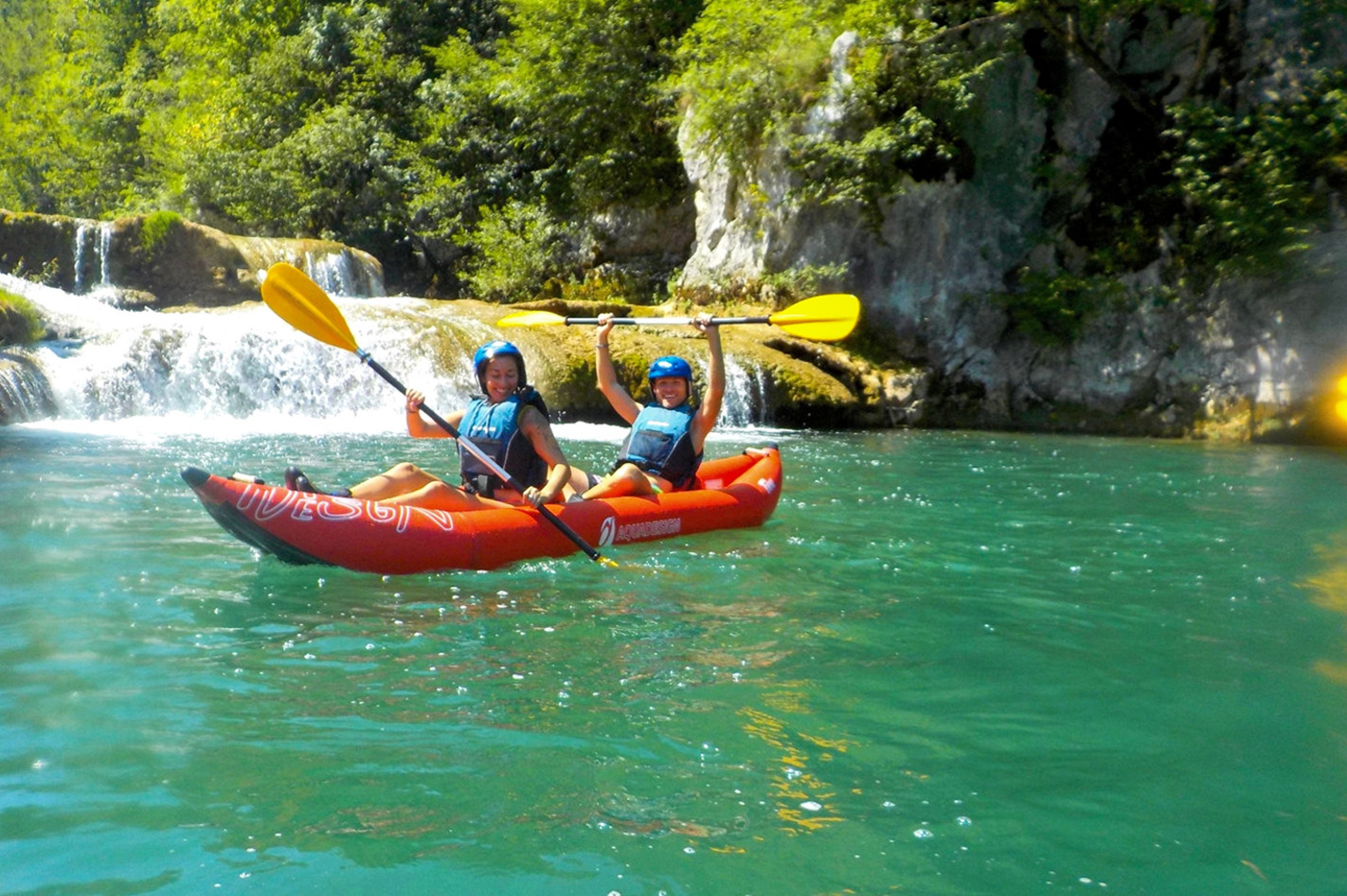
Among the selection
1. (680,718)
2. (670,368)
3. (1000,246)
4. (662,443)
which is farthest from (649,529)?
(1000,246)

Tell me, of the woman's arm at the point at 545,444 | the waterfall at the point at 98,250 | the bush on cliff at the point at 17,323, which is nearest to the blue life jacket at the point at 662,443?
the woman's arm at the point at 545,444

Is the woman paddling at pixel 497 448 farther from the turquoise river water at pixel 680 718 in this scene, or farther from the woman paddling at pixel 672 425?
the woman paddling at pixel 672 425

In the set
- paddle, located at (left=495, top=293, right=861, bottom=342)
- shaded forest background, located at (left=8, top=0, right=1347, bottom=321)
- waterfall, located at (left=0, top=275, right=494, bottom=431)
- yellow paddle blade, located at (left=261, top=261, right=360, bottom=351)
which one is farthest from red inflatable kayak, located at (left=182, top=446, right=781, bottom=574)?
shaded forest background, located at (left=8, top=0, right=1347, bottom=321)

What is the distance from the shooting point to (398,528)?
4.78 meters

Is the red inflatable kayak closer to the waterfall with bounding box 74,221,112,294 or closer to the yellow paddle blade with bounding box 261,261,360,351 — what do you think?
the yellow paddle blade with bounding box 261,261,360,351

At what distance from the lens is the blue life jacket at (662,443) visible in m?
6.27

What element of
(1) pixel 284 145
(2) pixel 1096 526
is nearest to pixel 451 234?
(1) pixel 284 145

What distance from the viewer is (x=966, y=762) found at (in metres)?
2.99

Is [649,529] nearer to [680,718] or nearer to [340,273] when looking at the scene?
[680,718]

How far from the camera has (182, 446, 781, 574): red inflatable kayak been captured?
456 cm

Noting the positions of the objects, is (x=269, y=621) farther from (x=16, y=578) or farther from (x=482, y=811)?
(x=482, y=811)

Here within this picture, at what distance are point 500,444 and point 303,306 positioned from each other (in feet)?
3.99

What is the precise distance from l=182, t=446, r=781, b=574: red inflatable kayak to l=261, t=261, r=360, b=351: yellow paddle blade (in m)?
1.22

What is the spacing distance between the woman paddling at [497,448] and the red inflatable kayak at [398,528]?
18 centimetres
